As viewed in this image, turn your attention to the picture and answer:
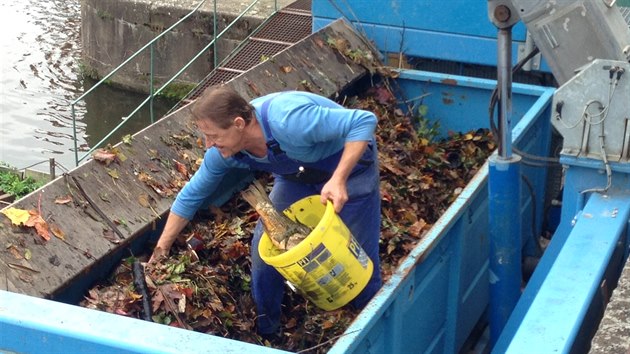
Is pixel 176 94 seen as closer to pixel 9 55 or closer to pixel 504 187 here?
pixel 9 55

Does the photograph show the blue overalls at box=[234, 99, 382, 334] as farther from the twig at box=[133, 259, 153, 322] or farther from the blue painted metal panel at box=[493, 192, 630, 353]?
the blue painted metal panel at box=[493, 192, 630, 353]

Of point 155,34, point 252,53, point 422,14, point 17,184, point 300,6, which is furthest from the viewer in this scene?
point 155,34

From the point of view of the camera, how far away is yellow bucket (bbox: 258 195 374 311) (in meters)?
3.38

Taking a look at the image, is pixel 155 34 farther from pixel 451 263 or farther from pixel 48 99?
pixel 451 263

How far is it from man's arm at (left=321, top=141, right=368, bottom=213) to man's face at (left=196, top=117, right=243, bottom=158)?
17.8 inches

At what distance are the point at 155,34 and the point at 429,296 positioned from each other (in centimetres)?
927

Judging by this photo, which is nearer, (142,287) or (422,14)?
(142,287)

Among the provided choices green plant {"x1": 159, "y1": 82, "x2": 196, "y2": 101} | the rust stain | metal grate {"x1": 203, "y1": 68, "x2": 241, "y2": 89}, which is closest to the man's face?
the rust stain

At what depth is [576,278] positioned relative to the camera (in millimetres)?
2652

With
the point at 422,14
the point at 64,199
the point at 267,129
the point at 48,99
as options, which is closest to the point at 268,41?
the point at 422,14

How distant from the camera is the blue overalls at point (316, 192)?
13.3ft

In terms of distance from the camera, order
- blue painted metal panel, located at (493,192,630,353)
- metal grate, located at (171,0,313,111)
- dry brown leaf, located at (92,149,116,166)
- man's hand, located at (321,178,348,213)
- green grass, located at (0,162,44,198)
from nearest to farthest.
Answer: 1. blue painted metal panel, located at (493,192,630,353)
2. man's hand, located at (321,178,348,213)
3. dry brown leaf, located at (92,149,116,166)
4. metal grate, located at (171,0,313,111)
5. green grass, located at (0,162,44,198)

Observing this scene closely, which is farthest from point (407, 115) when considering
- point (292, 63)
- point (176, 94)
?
point (176, 94)

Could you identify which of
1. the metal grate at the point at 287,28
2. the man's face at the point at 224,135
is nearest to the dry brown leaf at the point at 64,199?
the man's face at the point at 224,135
